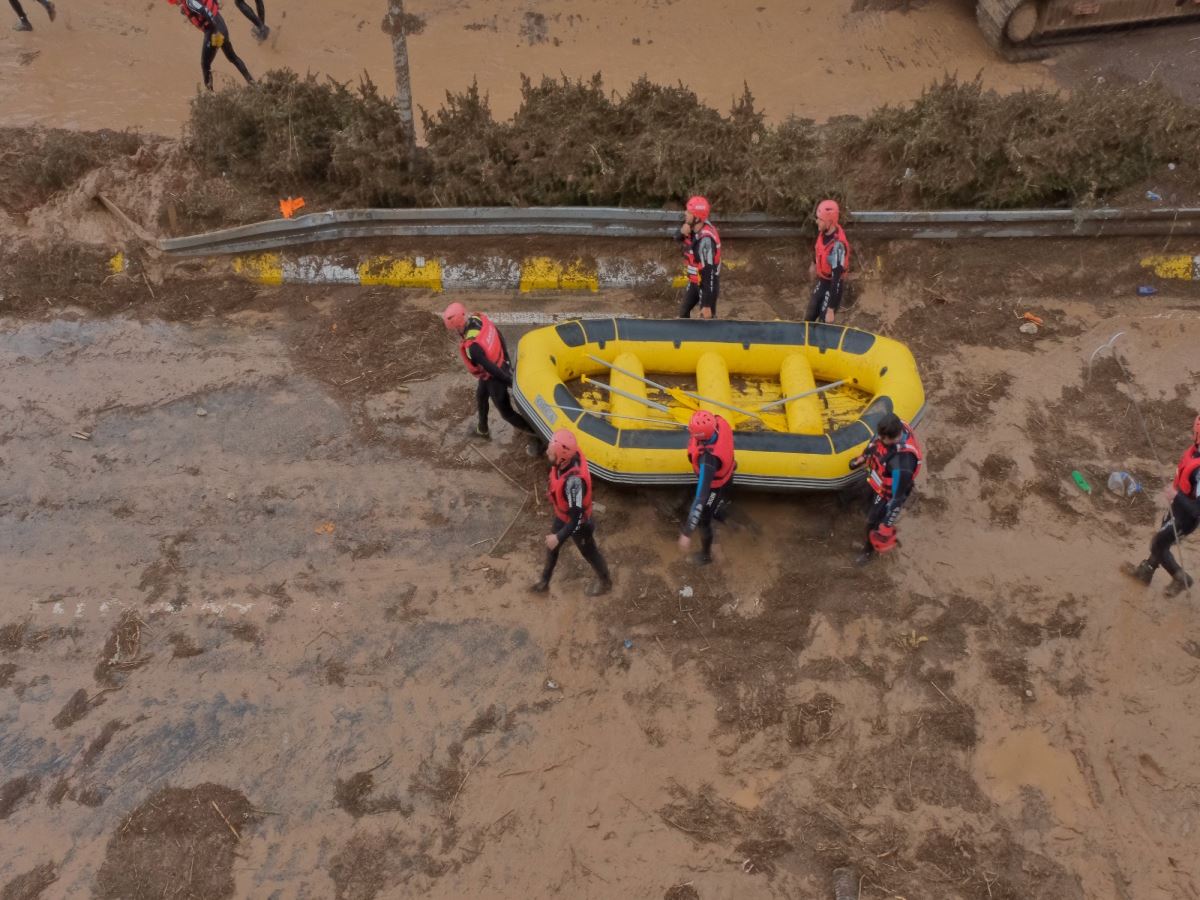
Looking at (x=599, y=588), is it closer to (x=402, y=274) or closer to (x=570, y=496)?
(x=570, y=496)

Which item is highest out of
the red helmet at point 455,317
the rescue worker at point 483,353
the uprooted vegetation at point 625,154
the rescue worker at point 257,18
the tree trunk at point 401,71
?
the rescue worker at point 257,18

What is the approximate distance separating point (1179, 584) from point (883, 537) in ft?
6.60

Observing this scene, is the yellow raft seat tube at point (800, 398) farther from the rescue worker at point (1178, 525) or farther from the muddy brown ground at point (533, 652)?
the rescue worker at point (1178, 525)

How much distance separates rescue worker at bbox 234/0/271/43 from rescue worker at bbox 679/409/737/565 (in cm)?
894

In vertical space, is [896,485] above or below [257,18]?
below

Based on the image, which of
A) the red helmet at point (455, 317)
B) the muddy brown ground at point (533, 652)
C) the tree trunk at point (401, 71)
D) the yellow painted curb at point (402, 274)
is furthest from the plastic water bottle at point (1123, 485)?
the tree trunk at point (401, 71)

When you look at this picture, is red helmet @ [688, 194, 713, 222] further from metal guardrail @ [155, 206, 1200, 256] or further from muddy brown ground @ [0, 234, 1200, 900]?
muddy brown ground @ [0, 234, 1200, 900]

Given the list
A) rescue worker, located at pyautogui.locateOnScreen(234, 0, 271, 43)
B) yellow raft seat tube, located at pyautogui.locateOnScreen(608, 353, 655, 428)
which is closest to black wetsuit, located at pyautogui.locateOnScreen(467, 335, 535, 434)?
yellow raft seat tube, located at pyautogui.locateOnScreen(608, 353, 655, 428)

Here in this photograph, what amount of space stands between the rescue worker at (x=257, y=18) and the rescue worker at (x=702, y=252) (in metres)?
7.31

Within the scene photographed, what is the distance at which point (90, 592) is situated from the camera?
18.3 ft

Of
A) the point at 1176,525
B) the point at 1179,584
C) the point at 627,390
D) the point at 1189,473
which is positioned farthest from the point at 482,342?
the point at 1179,584

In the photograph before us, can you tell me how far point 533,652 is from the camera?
209 inches

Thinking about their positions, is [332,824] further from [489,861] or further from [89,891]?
[89,891]

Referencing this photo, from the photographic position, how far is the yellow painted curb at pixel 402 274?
25.7 feet
